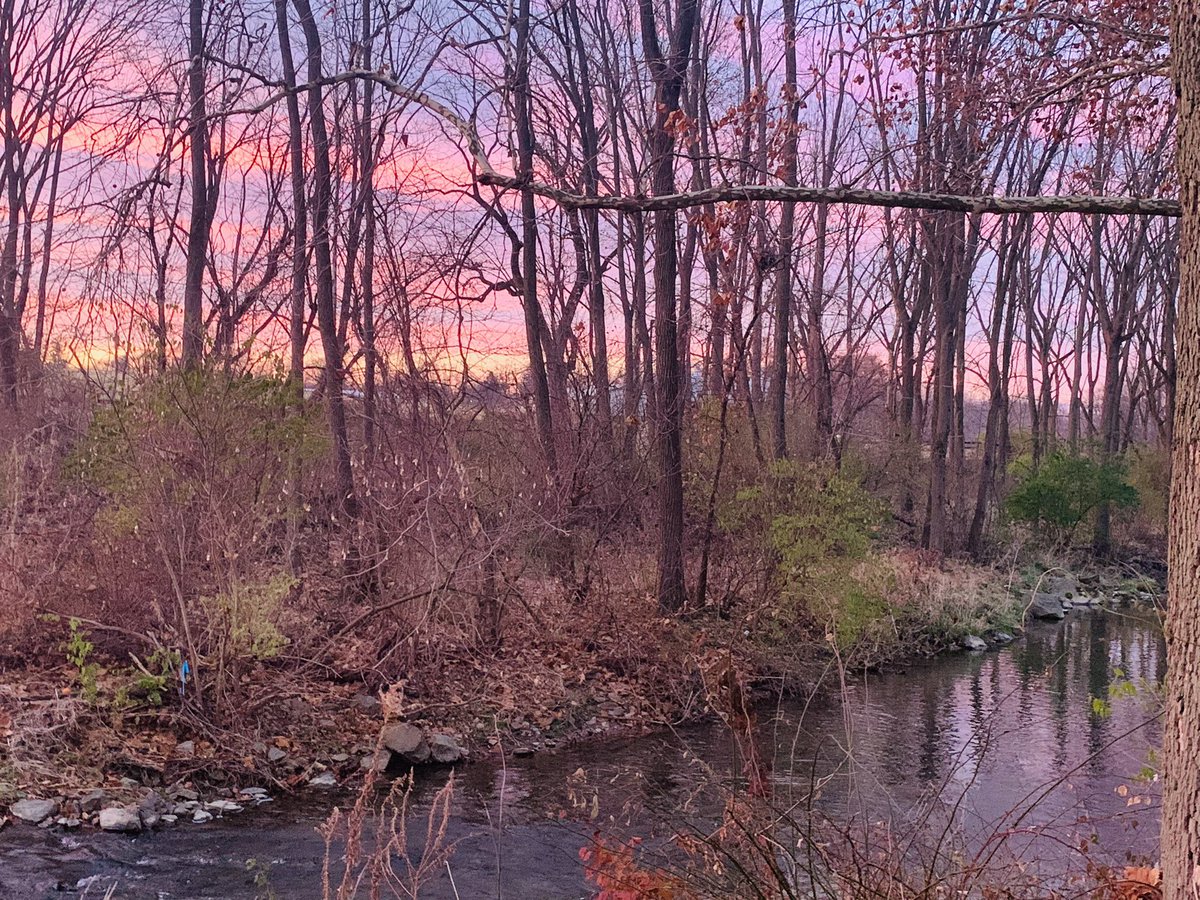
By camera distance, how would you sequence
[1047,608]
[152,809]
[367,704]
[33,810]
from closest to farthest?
[33,810], [152,809], [367,704], [1047,608]

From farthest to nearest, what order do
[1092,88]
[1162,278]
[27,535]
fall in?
[1162,278]
[27,535]
[1092,88]

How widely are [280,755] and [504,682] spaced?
3131 mm

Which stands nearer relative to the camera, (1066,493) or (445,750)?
(445,750)

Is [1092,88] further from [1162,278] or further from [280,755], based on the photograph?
[1162,278]

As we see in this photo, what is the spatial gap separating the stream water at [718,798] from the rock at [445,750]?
0.65 feet

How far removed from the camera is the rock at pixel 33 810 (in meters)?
8.08

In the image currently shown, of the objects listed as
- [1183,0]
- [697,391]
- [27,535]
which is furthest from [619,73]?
[1183,0]

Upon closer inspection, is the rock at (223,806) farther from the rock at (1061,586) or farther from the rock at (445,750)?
the rock at (1061,586)

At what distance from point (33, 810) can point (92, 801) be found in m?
0.42

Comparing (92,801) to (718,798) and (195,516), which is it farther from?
(718,798)

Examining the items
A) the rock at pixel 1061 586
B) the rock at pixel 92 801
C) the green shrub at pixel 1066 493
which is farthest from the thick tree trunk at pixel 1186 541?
the green shrub at pixel 1066 493

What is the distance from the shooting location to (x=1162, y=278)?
105 feet

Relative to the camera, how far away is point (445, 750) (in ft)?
34.7

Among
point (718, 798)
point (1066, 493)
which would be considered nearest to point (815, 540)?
point (718, 798)
